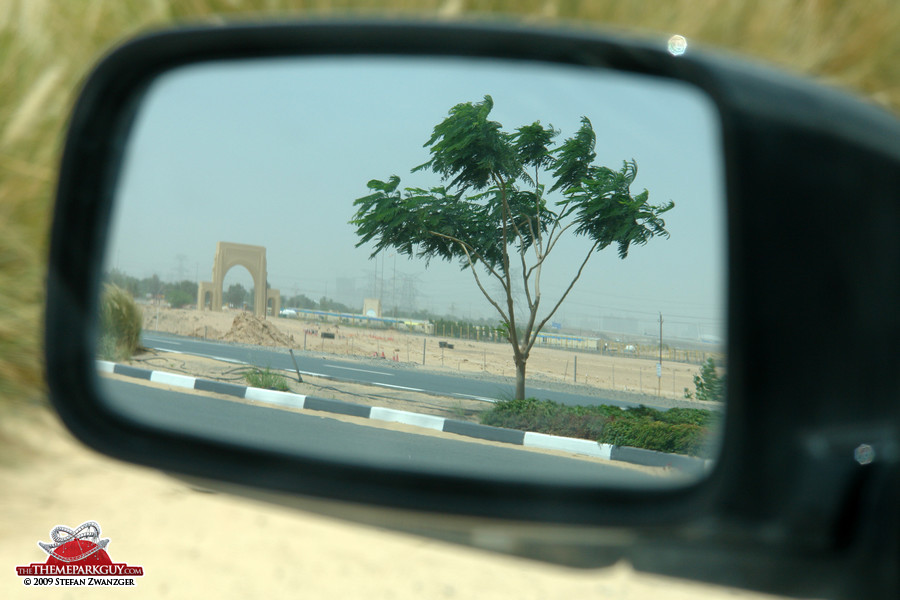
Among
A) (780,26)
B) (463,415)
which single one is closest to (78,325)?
(463,415)

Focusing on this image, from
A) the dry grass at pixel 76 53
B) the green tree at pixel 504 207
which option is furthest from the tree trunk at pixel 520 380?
the dry grass at pixel 76 53

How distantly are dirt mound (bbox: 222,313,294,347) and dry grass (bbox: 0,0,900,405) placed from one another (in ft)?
7.90

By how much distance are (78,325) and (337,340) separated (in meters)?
0.44

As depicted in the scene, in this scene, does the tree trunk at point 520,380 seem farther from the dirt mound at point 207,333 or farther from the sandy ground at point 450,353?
the dirt mound at point 207,333

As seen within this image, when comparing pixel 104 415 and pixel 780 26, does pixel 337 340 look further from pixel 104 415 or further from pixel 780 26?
pixel 780 26

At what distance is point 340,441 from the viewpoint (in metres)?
1.23

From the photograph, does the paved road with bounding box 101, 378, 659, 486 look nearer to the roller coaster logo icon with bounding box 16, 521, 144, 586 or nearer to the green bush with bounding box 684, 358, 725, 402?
the green bush with bounding box 684, 358, 725, 402

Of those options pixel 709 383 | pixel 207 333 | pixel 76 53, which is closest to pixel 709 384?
pixel 709 383

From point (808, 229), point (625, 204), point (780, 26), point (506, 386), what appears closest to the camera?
point (808, 229)

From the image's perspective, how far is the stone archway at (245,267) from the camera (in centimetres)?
126

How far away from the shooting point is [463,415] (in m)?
1.22

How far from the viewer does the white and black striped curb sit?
3.53ft

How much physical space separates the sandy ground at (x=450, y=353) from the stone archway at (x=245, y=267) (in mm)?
31

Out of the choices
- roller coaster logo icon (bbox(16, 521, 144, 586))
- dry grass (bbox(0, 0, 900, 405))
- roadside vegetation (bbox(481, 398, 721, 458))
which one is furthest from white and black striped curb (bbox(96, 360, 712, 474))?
dry grass (bbox(0, 0, 900, 405))
